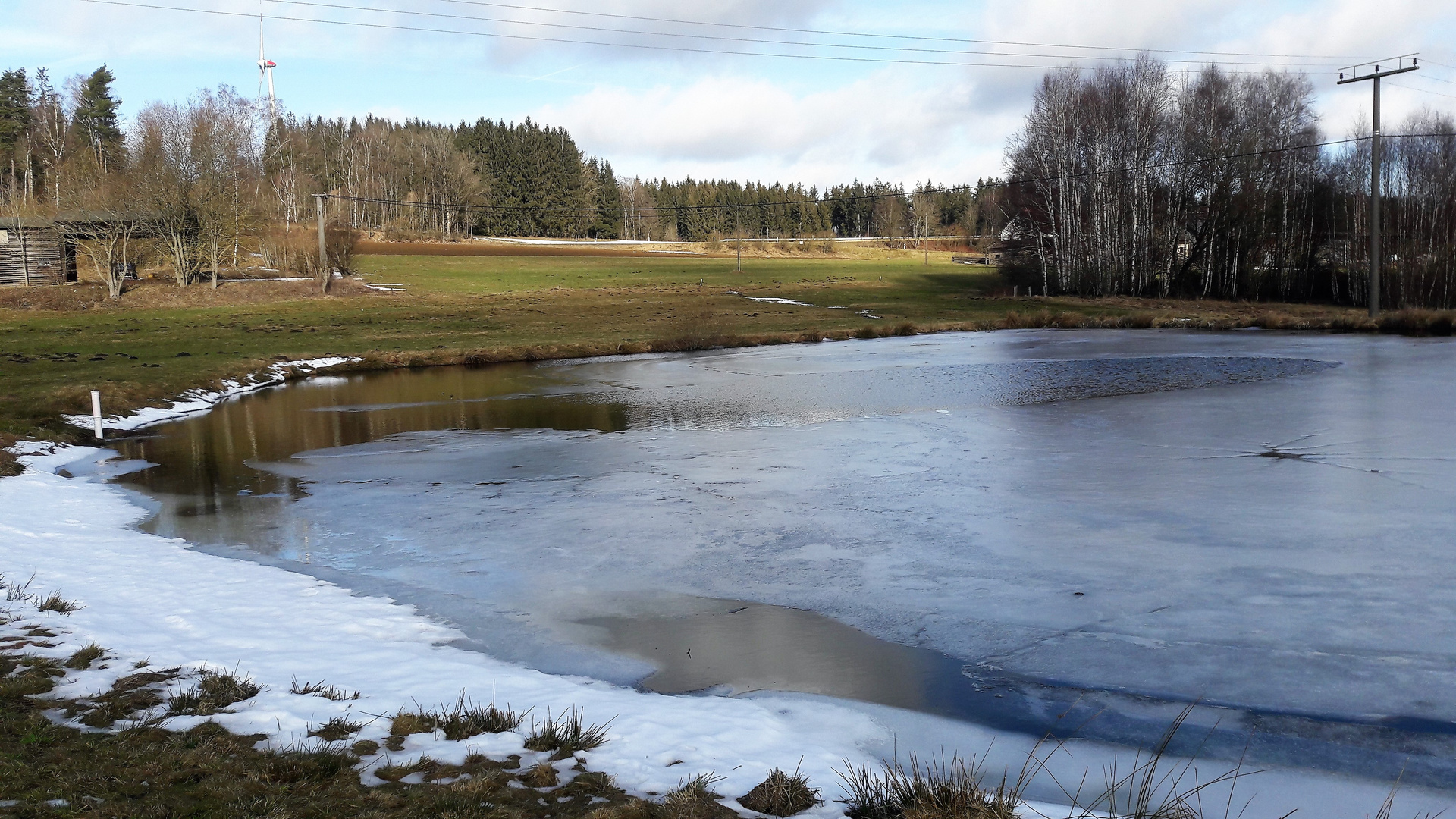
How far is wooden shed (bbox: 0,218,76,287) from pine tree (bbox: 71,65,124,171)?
33171mm

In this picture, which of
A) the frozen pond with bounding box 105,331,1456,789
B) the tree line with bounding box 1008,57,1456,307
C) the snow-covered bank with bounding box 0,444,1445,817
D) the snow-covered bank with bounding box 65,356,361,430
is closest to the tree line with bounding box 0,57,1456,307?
the tree line with bounding box 1008,57,1456,307

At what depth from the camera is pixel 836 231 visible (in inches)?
7421

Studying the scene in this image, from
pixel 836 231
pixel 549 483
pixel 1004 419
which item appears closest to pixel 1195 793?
pixel 549 483

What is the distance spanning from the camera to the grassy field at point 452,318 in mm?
28547

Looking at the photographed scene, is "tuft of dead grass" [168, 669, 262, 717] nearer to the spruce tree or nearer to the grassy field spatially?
the grassy field

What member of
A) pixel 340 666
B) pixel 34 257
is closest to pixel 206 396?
pixel 340 666

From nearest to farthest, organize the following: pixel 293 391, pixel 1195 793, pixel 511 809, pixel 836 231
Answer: pixel 511 809, pixel 1195 793, pixel 293 391, pixel 836 231

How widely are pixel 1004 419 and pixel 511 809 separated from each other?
51.8ft

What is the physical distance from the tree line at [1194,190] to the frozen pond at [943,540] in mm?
36891

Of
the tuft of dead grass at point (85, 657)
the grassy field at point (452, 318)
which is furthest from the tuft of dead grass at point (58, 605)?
the grassy field at point (452, 318)

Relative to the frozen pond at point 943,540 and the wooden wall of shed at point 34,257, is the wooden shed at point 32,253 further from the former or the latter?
the frozen pond at point 943,540

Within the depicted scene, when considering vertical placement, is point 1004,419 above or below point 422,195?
below

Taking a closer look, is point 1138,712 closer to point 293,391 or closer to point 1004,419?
point 1004,419

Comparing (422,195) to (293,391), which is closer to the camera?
(293,391)
